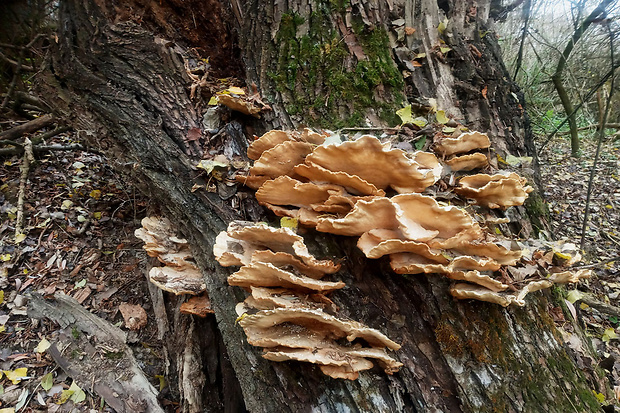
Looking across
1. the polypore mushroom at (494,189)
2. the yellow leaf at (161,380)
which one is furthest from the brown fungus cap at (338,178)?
the yellow leaf at (161,380)

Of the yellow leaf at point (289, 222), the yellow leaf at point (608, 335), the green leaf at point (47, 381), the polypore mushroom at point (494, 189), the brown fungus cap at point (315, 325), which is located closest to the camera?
the brown fungus cap at point (315, 325)

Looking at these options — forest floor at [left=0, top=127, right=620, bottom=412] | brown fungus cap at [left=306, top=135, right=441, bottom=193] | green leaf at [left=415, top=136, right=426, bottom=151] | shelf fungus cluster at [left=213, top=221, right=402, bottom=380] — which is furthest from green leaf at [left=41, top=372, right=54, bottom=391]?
green leaf at [left=415, top=136, right=426, bottom=151]

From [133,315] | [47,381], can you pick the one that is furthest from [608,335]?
[47,381]

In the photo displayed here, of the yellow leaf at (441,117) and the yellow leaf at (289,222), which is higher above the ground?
the yellow leaf at (441,117)

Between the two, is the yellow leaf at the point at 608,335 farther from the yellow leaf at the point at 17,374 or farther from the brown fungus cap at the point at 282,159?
the yellow leaf at the point at 17,374

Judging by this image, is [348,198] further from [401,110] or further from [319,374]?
[401,110]

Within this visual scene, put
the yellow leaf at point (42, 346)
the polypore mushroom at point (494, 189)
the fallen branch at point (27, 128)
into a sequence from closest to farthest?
1. the polypore mushroom at point (494, 189)
2. the yellow leaf at point (42, 346)
3. the fallen branch at point (27, 128)

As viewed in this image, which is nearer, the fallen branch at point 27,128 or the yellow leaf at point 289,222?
the yellow leaf at point 289,222

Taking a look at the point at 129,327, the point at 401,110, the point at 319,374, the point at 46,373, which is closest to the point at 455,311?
the point at 319,374
